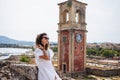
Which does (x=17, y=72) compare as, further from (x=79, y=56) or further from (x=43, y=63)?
(x=79, y=56)

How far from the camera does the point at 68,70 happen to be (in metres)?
24.3

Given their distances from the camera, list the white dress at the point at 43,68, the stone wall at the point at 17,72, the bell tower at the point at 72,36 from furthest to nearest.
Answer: the bell tower at the point at 72,36
the stone wall at the point at 17,72
the white dress at the point at 43,68

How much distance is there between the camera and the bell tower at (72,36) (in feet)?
78.4

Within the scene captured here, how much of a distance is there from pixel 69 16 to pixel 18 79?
2076 cm

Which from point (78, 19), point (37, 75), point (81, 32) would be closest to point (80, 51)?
point (81, 32)

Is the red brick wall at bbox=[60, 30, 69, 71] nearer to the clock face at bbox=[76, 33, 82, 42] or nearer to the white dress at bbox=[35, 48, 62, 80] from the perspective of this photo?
the clock face at bbox=[76, 33, 82, 42]

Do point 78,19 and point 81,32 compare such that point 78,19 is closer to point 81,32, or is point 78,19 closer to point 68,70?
point 81,32

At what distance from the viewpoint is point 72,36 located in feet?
78.3

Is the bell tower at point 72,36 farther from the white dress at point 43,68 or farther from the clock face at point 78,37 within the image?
the white dress at point 43,68

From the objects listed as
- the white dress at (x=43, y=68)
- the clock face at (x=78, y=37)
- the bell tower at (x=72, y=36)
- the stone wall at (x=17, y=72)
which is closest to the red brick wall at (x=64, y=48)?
the bell tower at (x=72, y=36)

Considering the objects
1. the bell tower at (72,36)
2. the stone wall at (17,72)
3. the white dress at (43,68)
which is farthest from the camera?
the bell tower at (72,36)

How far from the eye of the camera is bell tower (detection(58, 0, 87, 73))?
23891 millimetres

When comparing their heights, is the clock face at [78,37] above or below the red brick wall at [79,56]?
above

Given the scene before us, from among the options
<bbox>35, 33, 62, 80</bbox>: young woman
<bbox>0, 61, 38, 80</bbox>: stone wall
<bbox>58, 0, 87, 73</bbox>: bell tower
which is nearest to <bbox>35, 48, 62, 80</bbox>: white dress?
<bbox>35, 33, 62, 80</bbox>: young woman
